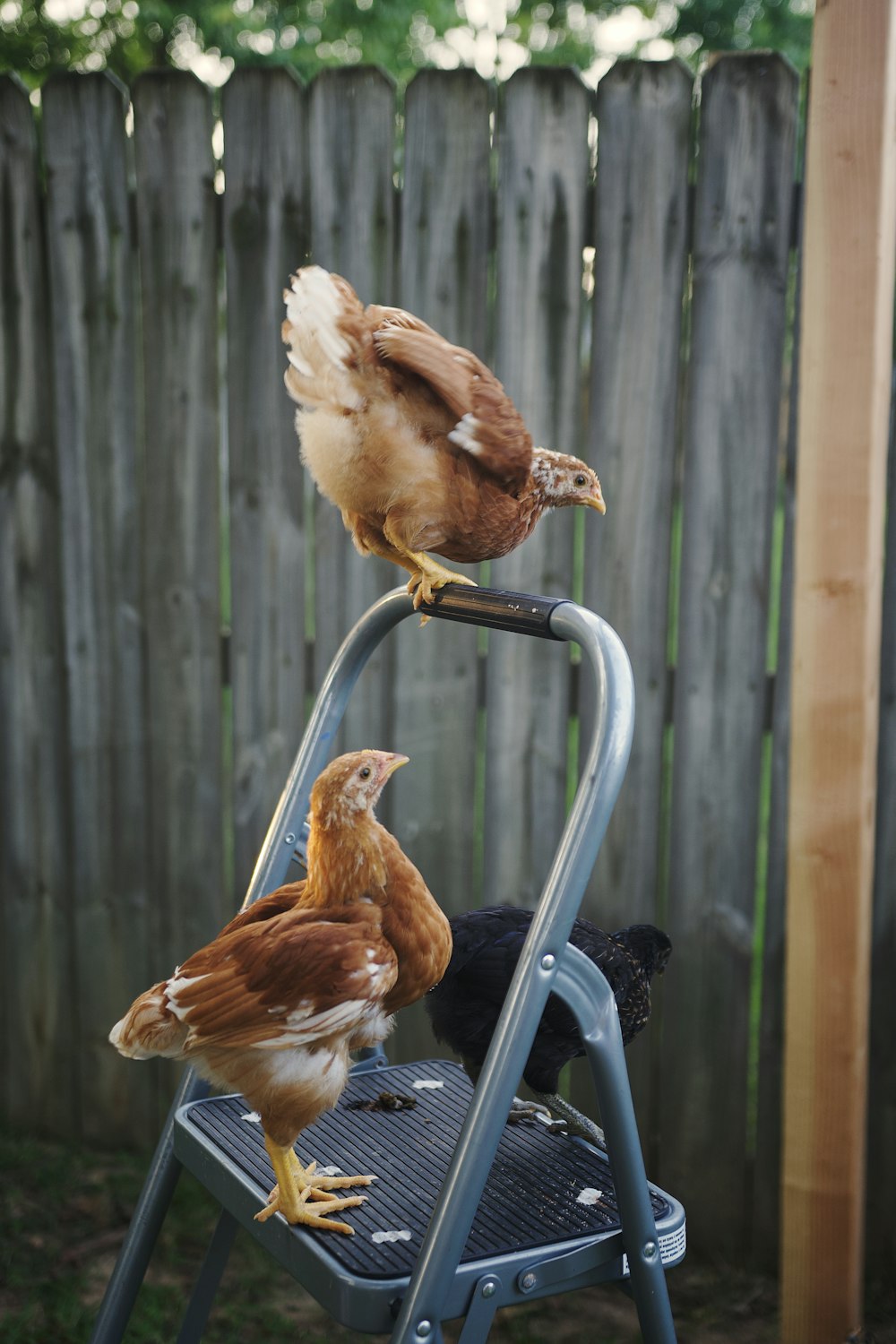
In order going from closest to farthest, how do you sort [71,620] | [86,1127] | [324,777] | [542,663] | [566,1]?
[324,777] → [542,663] → [71,620] → [86,1127] → [566,1]

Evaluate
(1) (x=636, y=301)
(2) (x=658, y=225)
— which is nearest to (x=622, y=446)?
(1) (x=636, y=301)

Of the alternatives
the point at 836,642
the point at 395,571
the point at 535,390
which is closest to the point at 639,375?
the point at 535,390

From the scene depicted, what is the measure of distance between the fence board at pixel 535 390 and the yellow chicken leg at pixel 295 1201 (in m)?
1.11

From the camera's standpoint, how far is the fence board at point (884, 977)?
2014 mm

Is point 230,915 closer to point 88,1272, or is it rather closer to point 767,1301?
point 88,1272

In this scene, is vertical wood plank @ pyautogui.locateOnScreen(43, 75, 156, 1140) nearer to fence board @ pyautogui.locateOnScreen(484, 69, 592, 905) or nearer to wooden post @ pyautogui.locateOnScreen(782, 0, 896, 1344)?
fence board @ pyautogui.locateOnScreen(484, 69, 592, 905)

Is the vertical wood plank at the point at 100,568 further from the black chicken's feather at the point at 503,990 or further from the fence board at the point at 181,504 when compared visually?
the black chicken's feather at the point at 503,990

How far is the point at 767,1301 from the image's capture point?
2.14m

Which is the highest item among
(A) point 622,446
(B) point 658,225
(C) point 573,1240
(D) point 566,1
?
(D) point 566,1

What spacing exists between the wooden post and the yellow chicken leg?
79 centimetres

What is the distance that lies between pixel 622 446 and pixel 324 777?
4.04 ft

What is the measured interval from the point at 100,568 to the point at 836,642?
4.97ft

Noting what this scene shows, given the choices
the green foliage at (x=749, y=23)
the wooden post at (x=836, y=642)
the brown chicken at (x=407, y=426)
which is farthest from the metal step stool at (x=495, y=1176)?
the green foliage at (x=749, y=23)

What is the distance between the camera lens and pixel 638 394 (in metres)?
2.09
